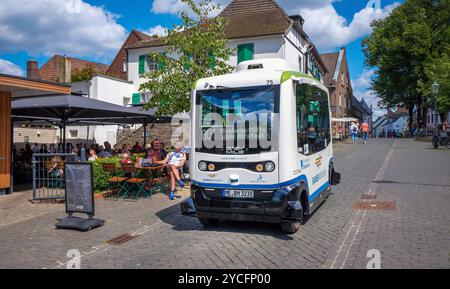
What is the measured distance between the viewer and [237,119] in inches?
280

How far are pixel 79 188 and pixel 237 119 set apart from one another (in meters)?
3.39

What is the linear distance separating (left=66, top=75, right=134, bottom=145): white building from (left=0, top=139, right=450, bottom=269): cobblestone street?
780 inches

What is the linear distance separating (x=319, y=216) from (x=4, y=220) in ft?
21.6

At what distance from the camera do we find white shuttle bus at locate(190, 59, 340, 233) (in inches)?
267

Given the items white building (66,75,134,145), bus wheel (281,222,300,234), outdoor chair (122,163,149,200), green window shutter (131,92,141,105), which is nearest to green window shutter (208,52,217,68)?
outdoor chair (122,163,149,200)

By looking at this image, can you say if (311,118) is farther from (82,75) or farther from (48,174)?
(82,75)

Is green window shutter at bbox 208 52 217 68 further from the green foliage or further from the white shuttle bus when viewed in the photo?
the green foliage

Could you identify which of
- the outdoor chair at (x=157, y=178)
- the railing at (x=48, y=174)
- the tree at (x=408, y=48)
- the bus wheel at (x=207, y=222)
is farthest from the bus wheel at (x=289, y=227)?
the tree at (x=408, y=48)

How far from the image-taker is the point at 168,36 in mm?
13438

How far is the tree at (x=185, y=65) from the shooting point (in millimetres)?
Answer: 12523

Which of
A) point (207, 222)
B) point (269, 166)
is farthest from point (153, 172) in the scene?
point (269, 166)
